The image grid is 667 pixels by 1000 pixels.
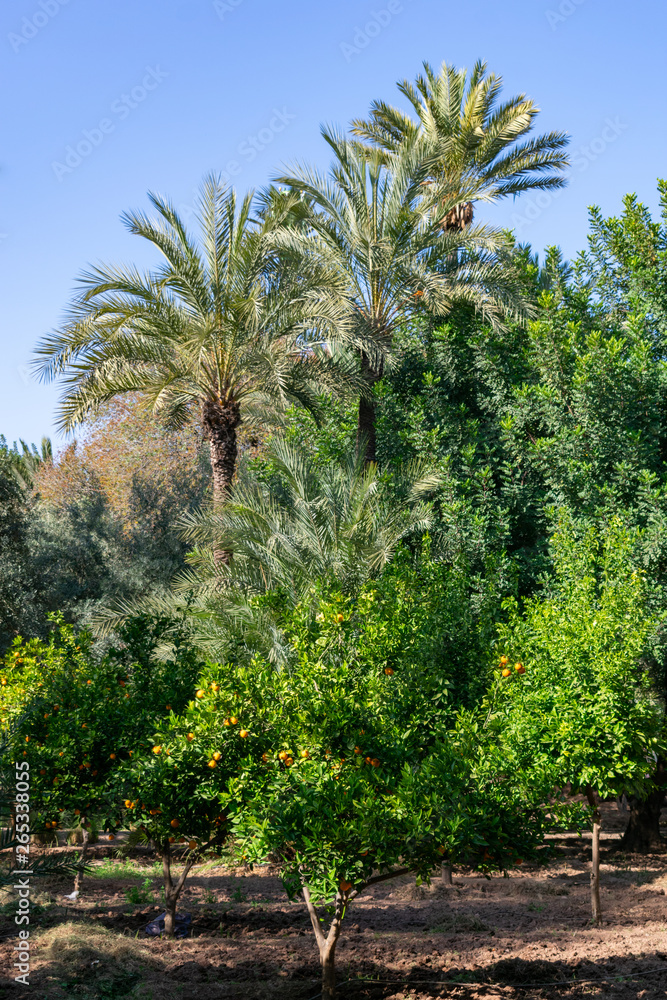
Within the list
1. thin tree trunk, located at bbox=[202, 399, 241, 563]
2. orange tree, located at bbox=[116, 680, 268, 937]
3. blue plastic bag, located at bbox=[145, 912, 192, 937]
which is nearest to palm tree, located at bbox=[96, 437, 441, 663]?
thin tree trunk, located at bbox=[202, 399, 241, 563]

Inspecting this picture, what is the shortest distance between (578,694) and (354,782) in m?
2.55

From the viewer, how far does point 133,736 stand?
7.10m

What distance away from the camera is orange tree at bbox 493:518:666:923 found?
20.7 ft

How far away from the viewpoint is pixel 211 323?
41.4 feet

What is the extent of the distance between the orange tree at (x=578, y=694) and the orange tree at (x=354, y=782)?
40 cm

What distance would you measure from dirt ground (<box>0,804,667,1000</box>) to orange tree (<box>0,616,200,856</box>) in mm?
1272

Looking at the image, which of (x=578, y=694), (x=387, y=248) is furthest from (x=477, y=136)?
(x=578, y=694)

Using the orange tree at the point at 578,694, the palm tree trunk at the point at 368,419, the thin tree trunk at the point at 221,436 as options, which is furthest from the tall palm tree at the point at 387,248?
the orange tree at the point at 578,694

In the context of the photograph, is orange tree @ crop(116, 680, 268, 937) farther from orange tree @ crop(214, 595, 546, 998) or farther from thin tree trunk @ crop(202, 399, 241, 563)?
thin tree trunk @ crop(202, 399, 241, 563)

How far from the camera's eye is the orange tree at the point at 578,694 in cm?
632

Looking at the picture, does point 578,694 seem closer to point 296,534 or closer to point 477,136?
point 296,534

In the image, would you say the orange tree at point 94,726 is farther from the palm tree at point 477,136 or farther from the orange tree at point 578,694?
the palm tree at point 477,136

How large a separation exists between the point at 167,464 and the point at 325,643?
1953 centimetres

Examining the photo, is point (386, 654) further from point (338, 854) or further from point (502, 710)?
point (338, 854)
